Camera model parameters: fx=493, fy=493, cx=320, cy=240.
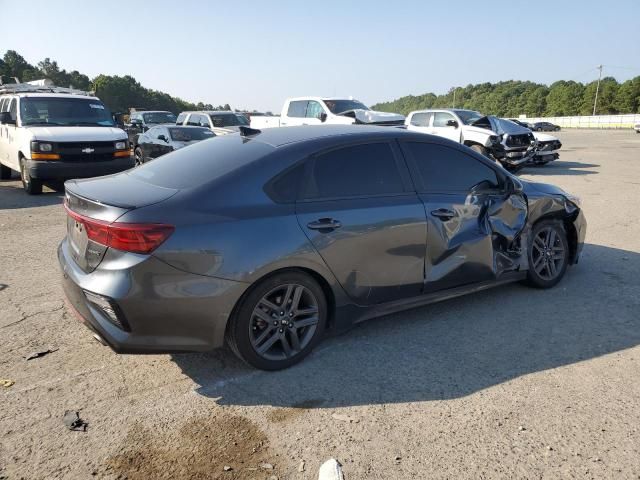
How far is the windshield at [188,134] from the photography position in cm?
1360

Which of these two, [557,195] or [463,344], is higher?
[557,195]

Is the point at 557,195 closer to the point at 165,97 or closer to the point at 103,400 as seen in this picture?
the point at 103,400

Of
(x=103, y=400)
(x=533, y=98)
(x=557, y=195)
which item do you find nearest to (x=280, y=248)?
(x=103, y=400)

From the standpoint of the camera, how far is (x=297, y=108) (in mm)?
16547

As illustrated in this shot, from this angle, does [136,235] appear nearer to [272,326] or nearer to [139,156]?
[272,326]

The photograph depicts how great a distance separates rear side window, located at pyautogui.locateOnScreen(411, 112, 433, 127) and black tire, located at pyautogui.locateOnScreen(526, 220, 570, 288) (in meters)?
11.9

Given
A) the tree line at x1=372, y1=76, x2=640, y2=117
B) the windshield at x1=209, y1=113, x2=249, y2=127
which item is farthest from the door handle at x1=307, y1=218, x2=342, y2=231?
the tree line at x1=372, y1=76, x2=640, y2=117

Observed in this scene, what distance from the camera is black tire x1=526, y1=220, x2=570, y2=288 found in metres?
4.82

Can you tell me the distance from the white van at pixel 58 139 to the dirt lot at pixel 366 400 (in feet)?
20.4

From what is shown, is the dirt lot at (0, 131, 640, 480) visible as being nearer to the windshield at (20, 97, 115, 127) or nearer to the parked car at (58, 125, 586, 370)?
the parked car at (58, 125, 586, 370)

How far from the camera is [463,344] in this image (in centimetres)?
381

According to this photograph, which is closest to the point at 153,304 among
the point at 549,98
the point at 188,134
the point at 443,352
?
the point at 443,352

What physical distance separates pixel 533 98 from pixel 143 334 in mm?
118058

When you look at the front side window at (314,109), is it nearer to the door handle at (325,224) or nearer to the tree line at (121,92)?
the door handle at (325,224)
